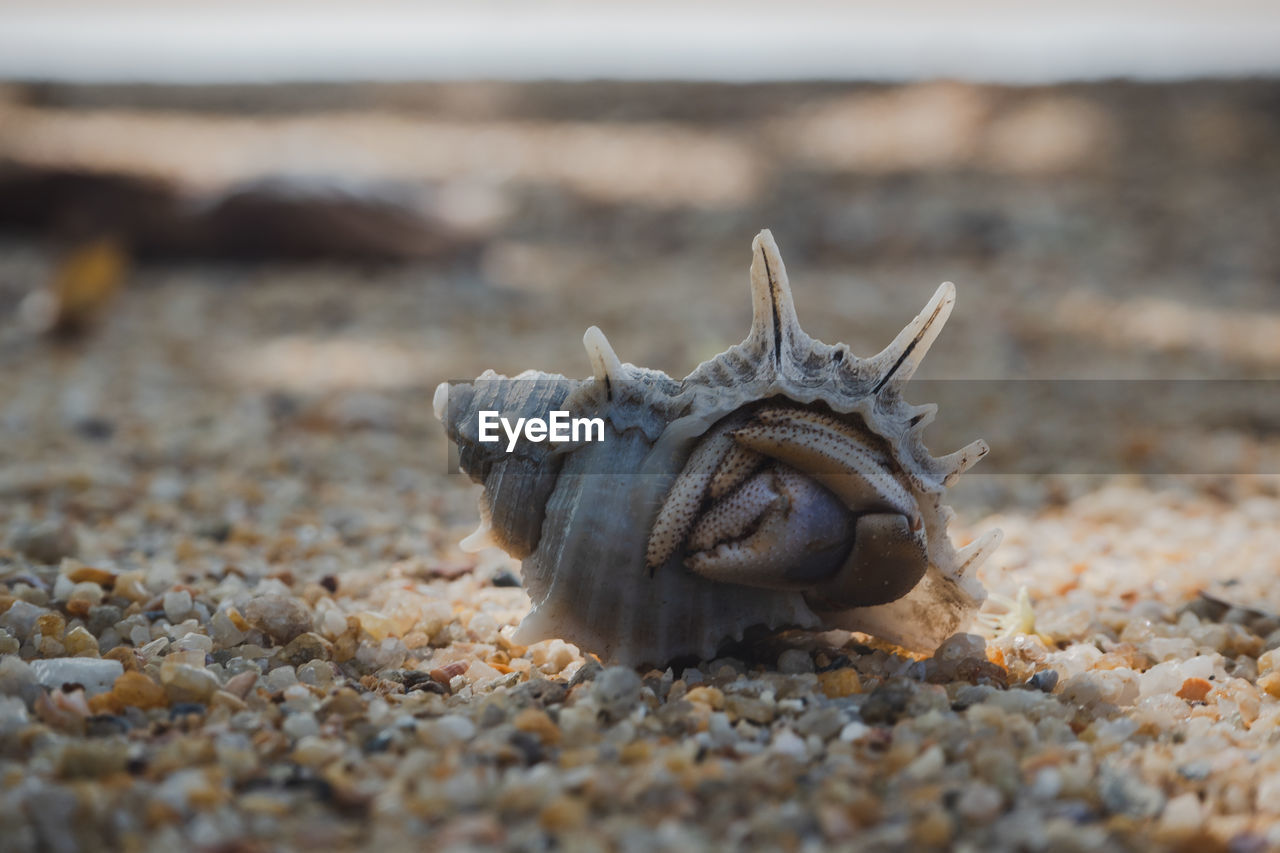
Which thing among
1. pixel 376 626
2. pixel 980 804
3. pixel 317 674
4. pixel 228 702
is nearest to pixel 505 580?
pixel 376 626

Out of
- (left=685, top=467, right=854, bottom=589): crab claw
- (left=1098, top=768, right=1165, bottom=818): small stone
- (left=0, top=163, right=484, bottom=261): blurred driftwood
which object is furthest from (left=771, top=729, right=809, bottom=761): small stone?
(left=0, top=163, right=484, bottom=261): blurred driftwood

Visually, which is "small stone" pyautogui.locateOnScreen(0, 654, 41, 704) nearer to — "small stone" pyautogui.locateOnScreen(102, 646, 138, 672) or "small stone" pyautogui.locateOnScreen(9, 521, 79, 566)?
"small stone" pyautogui.locateOnScreen(102, 646, 138, 672)

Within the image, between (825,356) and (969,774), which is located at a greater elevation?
(825,356)

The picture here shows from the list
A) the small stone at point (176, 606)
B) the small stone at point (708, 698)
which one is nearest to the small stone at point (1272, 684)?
the small stone at point (708, 698)

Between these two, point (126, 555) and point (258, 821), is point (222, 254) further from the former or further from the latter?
point (258, 821)

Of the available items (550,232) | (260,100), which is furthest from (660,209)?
(260,100)

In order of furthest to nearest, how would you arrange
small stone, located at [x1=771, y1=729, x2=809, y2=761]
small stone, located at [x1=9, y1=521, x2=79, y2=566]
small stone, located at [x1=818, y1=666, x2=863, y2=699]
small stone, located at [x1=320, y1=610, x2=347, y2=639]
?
small stone, located at [x1=9, y1=521, x2=79, y2=566]
small stone, located at [x1=320, y1=610, x2=347, y2=639]
small stone, located at [x1=818, y1=666, x2=863, y2=699]
small stone, located at [x1=771, y1=729, x2=809, y2=761]
